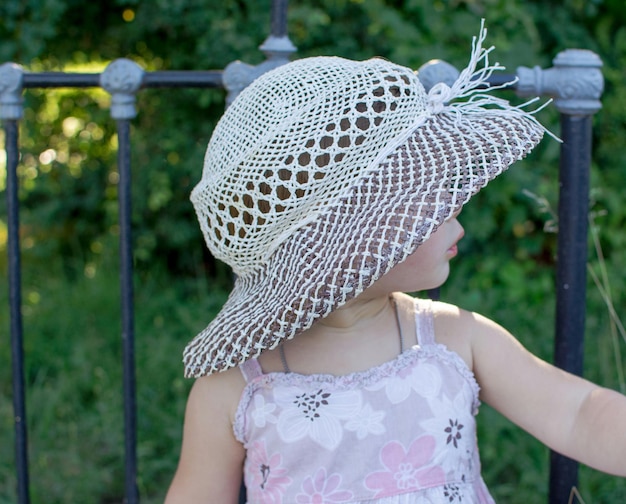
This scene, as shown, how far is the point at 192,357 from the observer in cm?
142

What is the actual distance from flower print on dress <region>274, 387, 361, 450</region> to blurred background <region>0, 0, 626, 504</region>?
1.16 m

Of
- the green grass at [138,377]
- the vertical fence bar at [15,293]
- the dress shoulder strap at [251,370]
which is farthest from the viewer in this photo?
the green grass at [138,377]

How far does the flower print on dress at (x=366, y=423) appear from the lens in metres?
1.45

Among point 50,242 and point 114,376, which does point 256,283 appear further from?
point 50,242

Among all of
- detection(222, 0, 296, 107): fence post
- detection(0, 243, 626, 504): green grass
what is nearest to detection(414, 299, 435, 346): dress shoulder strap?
detection(222, 0, 296, 107): fence post

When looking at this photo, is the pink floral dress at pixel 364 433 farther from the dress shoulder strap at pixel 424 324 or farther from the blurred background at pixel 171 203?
the blurred background at pixel 171 203

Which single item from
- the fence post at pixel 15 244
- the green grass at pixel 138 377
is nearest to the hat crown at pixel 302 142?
the fence post at pixel 15 244

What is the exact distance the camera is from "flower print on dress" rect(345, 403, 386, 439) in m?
1.45

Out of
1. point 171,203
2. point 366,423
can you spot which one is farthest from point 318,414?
point 171,203

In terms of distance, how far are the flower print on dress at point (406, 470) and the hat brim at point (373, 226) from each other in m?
0.31

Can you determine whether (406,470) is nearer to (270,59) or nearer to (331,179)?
(331,179)

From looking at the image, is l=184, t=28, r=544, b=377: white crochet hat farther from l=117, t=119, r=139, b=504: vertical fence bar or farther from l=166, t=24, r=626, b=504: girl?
l=117, t=119, r=139, b=504: vertical fence bar

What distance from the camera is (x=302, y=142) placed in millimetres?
1307

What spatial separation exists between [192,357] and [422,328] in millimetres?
419
